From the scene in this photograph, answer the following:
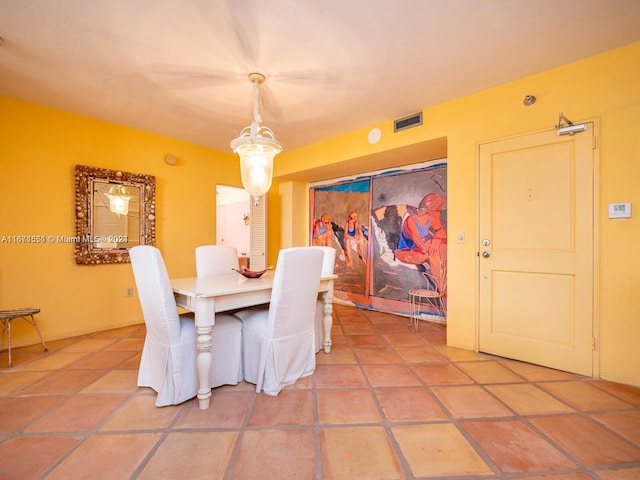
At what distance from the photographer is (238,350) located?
2084mm

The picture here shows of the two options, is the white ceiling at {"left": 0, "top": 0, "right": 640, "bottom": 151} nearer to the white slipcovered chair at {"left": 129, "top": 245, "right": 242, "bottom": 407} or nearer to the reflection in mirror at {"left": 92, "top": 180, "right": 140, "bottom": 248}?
the reflection in mirror at {"left": 92, "top": 180, "right": 140, "bottom": 248}

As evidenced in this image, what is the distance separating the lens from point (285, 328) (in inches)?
79.0

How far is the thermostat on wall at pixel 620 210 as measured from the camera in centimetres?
201

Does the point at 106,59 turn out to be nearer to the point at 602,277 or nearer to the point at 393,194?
the point at 393,194

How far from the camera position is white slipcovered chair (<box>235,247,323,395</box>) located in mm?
1921

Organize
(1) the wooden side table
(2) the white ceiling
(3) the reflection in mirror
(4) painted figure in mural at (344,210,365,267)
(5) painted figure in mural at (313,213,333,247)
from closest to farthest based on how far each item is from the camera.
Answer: (2) the white ceiling
(3) the reflection in mirror
(1) the wooden side table
(4) painted figure in mural at (344,210,365,267)
(5) painted figure in mural at (313,213,333,247)

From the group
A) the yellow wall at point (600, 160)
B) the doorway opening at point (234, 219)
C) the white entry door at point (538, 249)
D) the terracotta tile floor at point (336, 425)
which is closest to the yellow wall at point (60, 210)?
the terracotta tile floor at point (336, 425)

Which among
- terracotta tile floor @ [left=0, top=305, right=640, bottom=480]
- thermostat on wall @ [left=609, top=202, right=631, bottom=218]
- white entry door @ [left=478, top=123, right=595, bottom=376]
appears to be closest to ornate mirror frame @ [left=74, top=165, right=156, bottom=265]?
terracotta tile floor @ [left=0, top=305, right=640, bottom=480]

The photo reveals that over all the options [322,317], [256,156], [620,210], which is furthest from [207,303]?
[620,210]

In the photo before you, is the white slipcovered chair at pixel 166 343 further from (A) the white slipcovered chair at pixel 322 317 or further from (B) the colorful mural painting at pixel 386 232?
(B) the colorful mural painting at pixel 386 232

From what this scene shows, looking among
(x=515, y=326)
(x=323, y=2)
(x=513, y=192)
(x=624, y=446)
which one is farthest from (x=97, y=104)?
(x=624, y=446)

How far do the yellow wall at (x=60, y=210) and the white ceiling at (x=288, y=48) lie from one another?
30 centimetres

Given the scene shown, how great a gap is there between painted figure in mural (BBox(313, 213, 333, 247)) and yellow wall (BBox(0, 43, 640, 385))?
83 cm

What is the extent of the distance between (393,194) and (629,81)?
2305 mm
